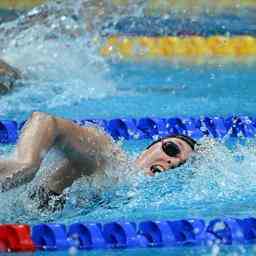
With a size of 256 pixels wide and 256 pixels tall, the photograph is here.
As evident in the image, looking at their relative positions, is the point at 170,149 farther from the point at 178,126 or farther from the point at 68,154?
the point at 178,126

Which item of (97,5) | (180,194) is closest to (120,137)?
(180,194)

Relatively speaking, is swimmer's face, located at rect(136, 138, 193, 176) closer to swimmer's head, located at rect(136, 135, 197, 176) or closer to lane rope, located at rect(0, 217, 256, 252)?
swimmer's head, located at rect(136, 135, 197, 176)

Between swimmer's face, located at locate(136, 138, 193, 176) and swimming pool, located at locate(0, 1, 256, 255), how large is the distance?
5 cm

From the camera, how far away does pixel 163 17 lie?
299 inches

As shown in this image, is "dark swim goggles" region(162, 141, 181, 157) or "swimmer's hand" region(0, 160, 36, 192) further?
"dark swim goggles" region(162, 141, 181, 157)

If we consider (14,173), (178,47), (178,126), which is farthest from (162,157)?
(178,47)

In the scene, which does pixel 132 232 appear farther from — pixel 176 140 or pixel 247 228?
pixel 176 140

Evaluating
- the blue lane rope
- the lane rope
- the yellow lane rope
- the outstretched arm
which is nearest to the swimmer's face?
the outstretched arm

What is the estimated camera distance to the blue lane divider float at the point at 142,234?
264 centimetres

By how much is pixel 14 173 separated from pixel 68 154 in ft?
1.29

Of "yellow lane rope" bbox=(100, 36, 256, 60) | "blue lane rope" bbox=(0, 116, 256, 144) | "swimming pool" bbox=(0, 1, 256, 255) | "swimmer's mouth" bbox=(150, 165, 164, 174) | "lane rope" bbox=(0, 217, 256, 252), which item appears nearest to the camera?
"lane rope" bbox=(0, 217, 256, 252)

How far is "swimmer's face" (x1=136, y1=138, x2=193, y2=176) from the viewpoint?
3092 mm

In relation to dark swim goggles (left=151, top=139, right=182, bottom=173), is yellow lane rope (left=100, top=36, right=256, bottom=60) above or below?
above

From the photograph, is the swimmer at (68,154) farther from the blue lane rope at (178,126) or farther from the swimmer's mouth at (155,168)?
the blue lane rope at (178,126)
